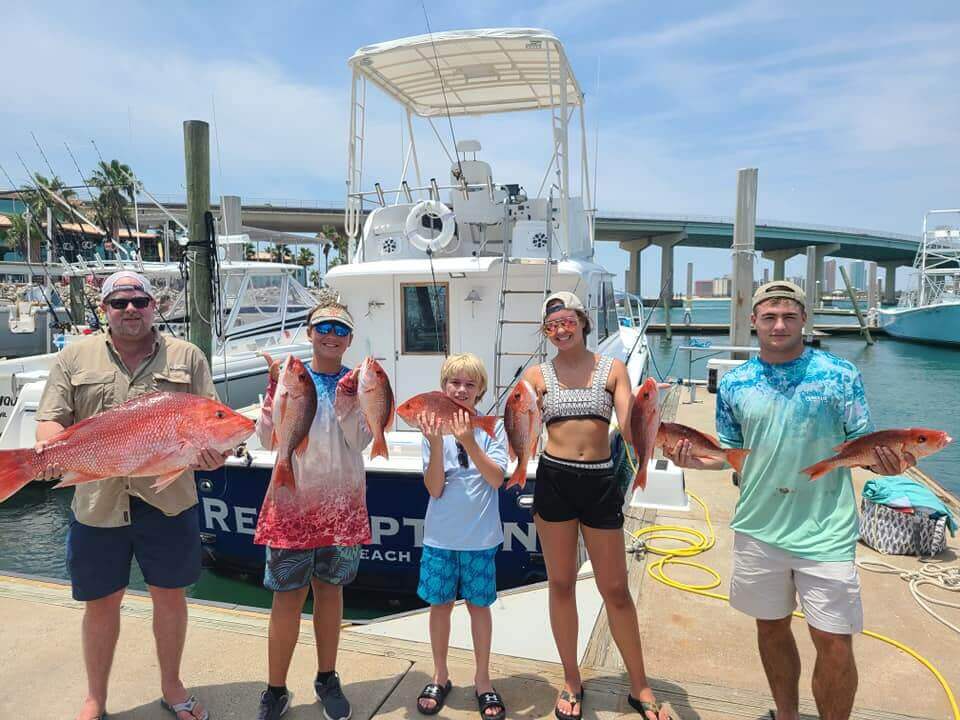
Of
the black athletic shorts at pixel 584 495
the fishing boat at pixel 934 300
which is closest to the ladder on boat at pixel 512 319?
the black athletic shorts at pixel 584 495

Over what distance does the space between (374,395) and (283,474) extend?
1.55ft

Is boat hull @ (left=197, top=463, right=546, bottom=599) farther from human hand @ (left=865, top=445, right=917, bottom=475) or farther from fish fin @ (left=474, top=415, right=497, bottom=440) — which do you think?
human hand @ (left=865, top=445, right=917, bottom=475)

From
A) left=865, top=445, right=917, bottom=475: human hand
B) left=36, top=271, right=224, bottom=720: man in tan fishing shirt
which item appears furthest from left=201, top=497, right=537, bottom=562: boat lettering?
left=865, top=445, right=917, bottom=475: human hand

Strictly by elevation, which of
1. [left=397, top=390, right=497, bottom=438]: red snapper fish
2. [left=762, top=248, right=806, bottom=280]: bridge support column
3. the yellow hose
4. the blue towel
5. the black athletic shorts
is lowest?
the yellow hose

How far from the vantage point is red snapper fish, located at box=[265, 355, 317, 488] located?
7.42ft

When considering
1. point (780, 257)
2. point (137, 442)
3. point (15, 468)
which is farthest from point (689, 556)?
point (780, 257)

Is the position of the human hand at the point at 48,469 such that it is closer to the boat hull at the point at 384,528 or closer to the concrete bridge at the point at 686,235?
the boat hull at the point at 384,528

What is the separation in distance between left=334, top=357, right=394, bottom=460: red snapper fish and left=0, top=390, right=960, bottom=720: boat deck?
133cm

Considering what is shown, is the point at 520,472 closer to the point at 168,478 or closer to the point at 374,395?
the point at 374,395

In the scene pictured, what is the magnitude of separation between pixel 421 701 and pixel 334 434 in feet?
4.20

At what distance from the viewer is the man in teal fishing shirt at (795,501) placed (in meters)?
2.26

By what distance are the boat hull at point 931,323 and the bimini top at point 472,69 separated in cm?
4022

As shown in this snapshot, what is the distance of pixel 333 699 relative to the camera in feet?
8.80

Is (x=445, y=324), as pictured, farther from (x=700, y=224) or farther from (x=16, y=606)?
(x=700, y=224)
